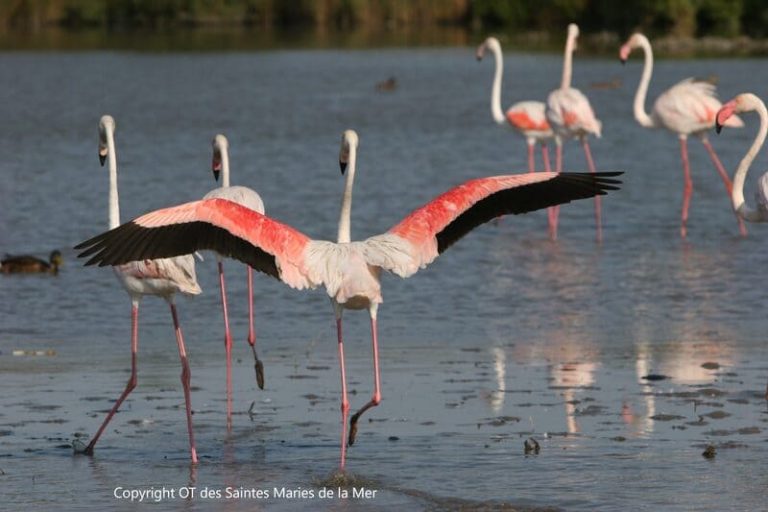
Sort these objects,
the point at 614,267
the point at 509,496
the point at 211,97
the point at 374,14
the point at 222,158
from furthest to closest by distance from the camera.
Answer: the point at 374,14, the point at 211,97, the point at 614,267, the point at 222,158, the point at 509,496

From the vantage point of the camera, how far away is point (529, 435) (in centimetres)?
754

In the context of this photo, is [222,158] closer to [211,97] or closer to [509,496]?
[509,496]

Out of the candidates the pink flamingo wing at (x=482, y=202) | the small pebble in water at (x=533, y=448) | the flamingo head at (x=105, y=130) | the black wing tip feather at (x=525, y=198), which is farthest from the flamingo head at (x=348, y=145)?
the small pebble in water at (x=533, y=448)

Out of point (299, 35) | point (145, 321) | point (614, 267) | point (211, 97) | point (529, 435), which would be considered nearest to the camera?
point (529, 435)

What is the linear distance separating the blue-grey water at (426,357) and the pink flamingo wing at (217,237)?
36.9 inches

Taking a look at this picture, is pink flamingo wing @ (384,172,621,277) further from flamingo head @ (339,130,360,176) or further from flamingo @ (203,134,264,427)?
flamingo @ (203,134,264,427)

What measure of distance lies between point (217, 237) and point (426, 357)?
2.59 meters

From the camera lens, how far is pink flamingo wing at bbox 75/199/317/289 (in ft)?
22.5

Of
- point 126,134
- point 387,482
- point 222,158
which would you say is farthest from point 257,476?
point 126,134

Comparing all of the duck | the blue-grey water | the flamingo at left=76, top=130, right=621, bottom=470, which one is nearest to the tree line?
the blue-grey water

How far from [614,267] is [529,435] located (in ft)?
17.1

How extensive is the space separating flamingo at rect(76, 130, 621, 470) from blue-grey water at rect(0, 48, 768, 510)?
653 millimetres

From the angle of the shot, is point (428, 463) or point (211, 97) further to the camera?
point (211, 97)

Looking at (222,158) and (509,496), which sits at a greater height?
(222,158)
